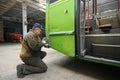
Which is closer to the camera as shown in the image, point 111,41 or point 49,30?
point 111,41

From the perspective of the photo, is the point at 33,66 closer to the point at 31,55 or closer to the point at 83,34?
the point at 31,55

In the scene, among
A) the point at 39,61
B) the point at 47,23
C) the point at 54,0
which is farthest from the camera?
the point at 47,23

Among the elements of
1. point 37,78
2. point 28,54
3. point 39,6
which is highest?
point 39,6

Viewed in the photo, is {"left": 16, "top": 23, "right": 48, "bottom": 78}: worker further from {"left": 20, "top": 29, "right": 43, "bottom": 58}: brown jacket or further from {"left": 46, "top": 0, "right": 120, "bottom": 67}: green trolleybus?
{"left": 46, "top": 0, "right": 120, "bottom": 67}: green trolleybus

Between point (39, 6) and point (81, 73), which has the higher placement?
point (39, 6)

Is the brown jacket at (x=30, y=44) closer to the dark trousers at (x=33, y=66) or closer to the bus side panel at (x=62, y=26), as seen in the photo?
the dark trousers at (x=33, y=66)

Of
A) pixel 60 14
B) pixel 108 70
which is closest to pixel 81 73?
pixel 108 70

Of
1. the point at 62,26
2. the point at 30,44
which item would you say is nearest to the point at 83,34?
the point at 62,26

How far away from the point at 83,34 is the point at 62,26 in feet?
1.61

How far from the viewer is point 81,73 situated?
2570 mm

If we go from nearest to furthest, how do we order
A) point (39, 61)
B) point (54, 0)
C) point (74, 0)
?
1. point (74, 0)
2. point (39, 61)
3. point (54, 0)

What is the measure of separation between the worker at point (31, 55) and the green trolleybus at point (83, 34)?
19.8 inches

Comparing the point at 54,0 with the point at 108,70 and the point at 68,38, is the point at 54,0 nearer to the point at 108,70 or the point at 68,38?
the point at 68,38

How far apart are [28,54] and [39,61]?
27 centimetres
